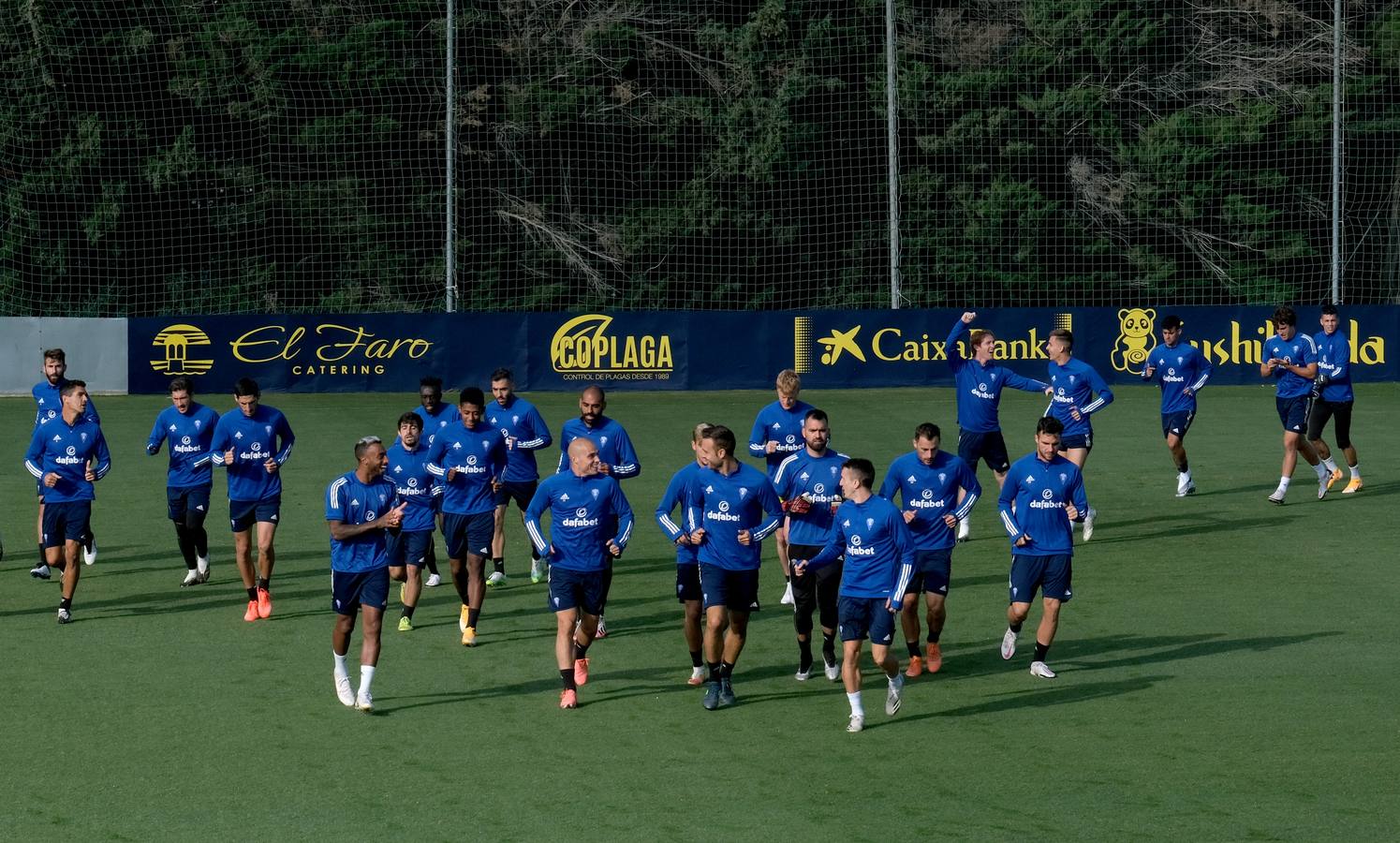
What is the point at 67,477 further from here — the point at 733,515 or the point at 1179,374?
the point at 1179,374

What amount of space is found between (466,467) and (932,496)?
414cm

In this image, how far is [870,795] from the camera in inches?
436

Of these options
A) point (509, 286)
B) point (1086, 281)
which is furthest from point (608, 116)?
point (1086, 281)

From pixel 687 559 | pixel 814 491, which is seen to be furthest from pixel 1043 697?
pixel 687 559

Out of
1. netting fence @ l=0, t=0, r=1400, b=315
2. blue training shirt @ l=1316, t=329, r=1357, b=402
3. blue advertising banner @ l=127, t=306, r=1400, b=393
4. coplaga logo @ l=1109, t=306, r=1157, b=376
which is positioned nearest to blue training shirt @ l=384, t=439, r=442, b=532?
blue training shirt @ l=1316, t=329, r=1357, b=402

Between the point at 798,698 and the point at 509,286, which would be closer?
the point at 798,698

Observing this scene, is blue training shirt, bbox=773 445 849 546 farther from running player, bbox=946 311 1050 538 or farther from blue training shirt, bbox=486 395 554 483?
running player, bbox=946 311 1050 538

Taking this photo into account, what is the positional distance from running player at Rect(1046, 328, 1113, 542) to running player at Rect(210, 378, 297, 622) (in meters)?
8.01

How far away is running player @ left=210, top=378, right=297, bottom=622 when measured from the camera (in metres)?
16.4

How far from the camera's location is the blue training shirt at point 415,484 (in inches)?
583

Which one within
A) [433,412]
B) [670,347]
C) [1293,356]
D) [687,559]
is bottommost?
[687,559]

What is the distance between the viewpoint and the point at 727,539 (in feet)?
42.9

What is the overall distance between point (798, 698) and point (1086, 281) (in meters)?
32.4

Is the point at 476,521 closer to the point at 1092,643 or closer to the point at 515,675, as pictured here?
the point at 515,675
